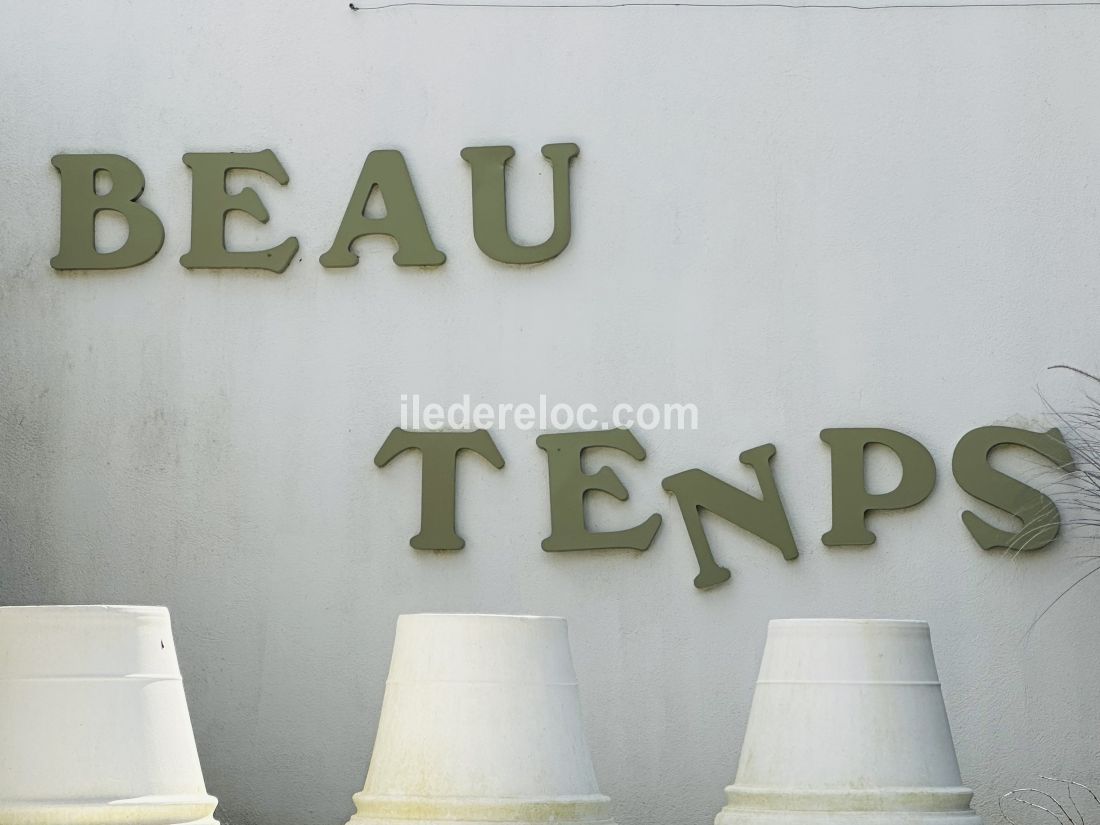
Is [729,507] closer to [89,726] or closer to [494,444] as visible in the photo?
[494,444]

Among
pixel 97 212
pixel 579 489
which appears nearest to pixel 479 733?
pixel 579 489

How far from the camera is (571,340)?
570cm

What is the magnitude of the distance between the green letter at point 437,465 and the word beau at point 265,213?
2.08ft

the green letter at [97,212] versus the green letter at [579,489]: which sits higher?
the green letter at [97,212]

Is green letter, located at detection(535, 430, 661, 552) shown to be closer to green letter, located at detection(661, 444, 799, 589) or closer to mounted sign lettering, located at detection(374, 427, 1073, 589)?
mounted sign lettering, located at detection(374, 427, 1073, 589)

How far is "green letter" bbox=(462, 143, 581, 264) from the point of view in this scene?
18.7 feet

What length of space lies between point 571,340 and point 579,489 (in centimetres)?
54

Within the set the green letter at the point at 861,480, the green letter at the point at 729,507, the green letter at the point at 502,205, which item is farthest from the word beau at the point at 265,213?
the green letter at the point at 861,480

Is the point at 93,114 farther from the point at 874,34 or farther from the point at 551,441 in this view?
the point at 874,34

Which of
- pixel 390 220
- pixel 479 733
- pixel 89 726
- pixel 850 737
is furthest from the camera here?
pixel 390 220

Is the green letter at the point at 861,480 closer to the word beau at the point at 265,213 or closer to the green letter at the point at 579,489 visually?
the green letter at the point at 579,489

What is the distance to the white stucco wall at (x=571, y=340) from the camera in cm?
552

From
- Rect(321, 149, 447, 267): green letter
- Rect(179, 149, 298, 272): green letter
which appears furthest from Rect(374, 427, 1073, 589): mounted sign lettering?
Rect(179, 149, 298, 272): green letter

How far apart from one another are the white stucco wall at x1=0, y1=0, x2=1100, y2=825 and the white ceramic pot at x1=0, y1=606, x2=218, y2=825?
5.78 ft
